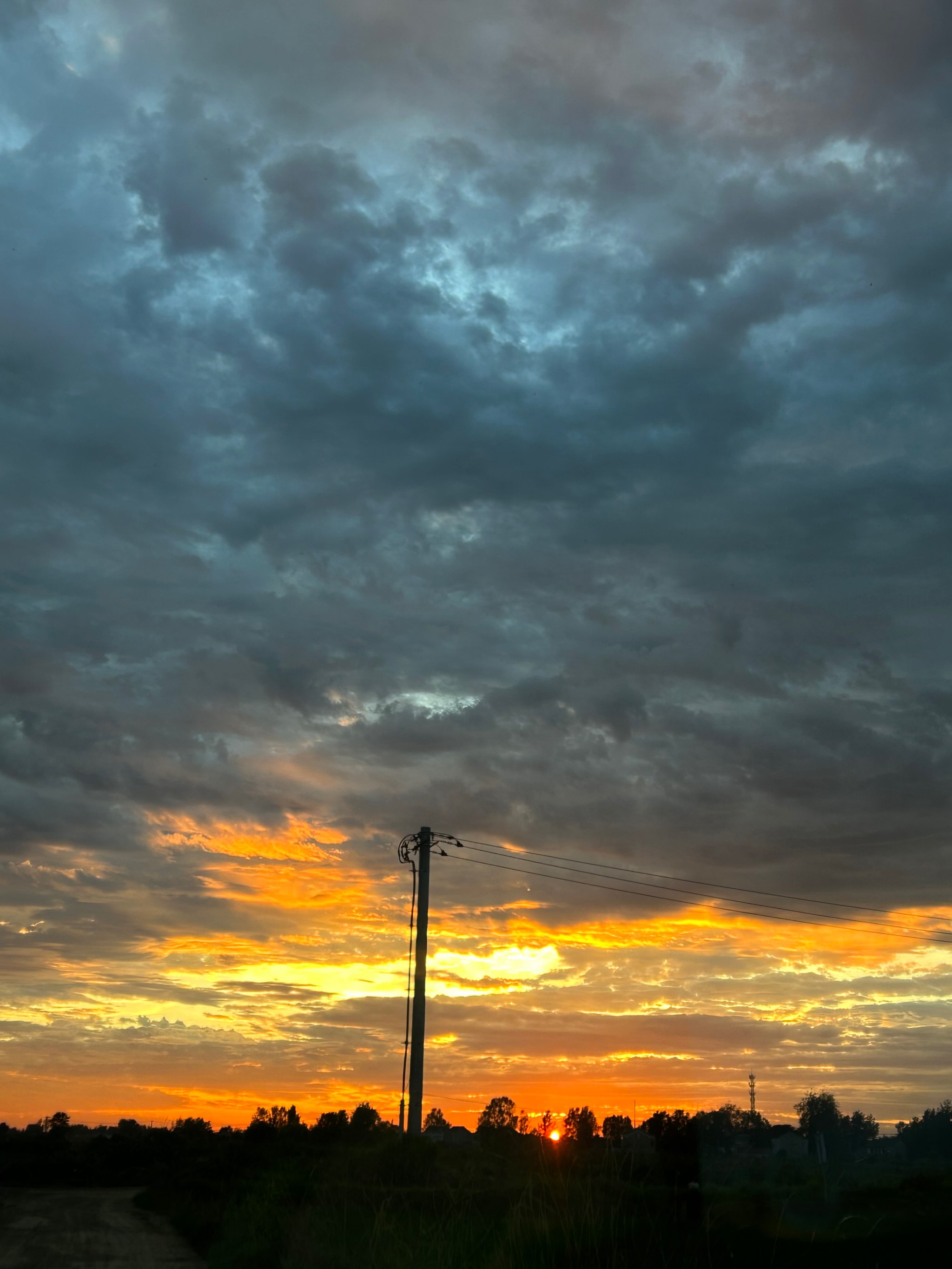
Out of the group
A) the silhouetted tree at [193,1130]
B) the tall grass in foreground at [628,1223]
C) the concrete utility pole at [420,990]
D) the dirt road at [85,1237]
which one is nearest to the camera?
the tall grass in foreground at [628,1223]

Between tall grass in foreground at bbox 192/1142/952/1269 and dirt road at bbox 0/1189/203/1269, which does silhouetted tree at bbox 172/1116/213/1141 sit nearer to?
dirt road at bbox 0/1189/203/1269

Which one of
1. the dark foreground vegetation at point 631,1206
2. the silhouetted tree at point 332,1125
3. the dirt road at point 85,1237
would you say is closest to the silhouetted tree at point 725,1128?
the dark foreground vegetation at point 631,1206

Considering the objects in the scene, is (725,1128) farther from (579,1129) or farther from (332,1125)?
(332,1125)

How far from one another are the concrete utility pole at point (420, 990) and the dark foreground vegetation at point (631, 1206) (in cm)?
704

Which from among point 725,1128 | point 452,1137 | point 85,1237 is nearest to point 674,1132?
point 725,1128

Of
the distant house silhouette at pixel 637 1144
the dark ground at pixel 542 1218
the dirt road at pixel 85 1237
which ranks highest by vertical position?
the distant house silhouette at pixel 637 1144

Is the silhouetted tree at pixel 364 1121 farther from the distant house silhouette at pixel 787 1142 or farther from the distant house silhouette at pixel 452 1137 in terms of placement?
the distant house silhouette at pixel 787 1142

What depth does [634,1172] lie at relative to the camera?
11.5 m

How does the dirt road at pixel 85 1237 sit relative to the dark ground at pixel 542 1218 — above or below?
below

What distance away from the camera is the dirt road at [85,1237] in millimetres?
22969

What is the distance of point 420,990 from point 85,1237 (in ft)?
40.4

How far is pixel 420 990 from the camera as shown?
37031 millimetres

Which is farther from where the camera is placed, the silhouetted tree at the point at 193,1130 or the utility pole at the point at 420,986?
the silhouetted tree at the point at 193,1130

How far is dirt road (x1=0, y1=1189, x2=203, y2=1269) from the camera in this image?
23.0 metres
